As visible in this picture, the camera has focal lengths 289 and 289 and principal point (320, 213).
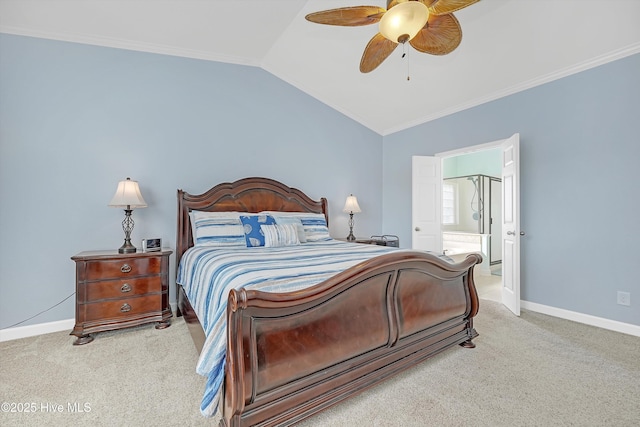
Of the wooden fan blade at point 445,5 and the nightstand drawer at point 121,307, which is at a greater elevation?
the wooden fan blade at point 445,5

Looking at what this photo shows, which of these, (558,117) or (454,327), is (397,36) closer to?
(454,327)

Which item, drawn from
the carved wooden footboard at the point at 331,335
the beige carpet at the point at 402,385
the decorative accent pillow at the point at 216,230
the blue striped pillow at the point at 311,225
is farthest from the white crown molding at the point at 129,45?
the carved wooden footboard at the point at 331,335

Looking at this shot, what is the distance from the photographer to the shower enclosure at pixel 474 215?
5.88 m

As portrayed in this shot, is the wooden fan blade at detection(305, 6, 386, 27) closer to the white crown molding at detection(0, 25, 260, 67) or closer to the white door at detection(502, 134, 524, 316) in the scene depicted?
the white crown molding at detection(0, 25, 260, 67)

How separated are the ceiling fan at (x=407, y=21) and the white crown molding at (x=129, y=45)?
6.65ft

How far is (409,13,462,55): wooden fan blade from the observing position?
1945 mm

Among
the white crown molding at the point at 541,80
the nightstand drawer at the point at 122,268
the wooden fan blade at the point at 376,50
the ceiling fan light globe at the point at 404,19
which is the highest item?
the white crown molding at the point at 541,80

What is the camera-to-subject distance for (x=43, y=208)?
→ 2.75 meters

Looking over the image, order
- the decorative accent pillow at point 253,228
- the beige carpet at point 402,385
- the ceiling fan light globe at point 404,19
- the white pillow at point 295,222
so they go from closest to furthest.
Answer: the beige carpet at point 402,385
the ceiling fan light globe at point 404,19
the decorative accent pillow at point 253,228
the white pillow at point 295,222

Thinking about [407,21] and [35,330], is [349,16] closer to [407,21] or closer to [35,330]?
[407,21]

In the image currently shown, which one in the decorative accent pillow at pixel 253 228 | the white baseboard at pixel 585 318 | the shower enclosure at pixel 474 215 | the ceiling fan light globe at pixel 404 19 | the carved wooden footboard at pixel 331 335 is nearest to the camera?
the carved wooden footboard at pixel 331 335

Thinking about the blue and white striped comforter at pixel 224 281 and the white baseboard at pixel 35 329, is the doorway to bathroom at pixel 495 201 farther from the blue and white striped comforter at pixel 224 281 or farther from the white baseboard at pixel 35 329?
the white baseboard at pixel 35 329

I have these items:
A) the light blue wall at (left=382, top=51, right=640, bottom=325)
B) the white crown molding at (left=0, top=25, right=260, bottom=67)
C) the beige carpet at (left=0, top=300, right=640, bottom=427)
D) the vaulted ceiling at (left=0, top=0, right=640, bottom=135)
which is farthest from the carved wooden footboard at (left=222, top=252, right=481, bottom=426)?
the white crown molding at (left=0, top=25, right=260, bottom=67)

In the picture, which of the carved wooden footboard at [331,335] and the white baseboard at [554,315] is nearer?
the carved wooden footboard at [331,335]
